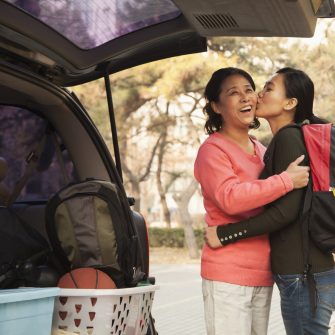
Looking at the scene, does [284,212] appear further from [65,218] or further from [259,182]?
[65,218]

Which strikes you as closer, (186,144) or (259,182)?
(259,182)

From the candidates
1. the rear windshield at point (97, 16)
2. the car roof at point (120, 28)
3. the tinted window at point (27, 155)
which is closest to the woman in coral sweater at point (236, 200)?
the car roof at point (120, 28)

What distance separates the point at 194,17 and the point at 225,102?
17.0 inches

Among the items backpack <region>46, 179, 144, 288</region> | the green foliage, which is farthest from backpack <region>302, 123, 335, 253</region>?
the green foliage

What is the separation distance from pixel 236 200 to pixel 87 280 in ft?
2.22

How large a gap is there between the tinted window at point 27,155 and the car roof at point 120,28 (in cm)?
36

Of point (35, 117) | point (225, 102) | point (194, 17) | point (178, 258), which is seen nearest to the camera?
point (194, 17)

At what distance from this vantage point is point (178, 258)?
2273 centimetres

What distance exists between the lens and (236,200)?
3.01 metres

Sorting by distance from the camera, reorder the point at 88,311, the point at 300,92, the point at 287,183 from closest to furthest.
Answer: the point at 88,311 < the point at 287,183 < the point at 300,92

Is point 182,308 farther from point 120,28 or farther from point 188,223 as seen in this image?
point 188,223

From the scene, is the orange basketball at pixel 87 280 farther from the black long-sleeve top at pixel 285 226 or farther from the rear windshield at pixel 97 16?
the rear windshield at pixel 97 16

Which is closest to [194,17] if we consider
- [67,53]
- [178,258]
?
[67,53]

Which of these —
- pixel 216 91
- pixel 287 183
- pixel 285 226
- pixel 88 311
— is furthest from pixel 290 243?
pixel 88 311
